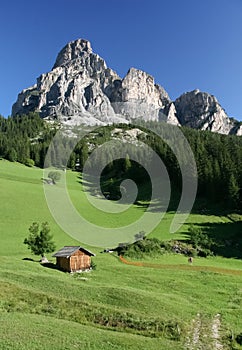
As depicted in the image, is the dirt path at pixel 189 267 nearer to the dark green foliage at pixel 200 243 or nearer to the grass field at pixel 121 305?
the grass field at pixel 121 305

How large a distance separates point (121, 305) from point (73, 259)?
54.7 ft

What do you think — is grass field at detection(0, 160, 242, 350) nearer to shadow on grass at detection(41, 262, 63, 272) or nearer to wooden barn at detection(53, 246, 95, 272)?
shadow on grass at detection(41, 262, 63, 272)

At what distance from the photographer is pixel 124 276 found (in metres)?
44.4

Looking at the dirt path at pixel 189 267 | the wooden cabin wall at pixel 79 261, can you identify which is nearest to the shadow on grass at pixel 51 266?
the wooden cabin wall at pixel 79 261

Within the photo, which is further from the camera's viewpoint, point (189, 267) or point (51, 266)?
point (189, 267)

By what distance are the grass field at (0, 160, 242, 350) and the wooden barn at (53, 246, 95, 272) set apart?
215 cm

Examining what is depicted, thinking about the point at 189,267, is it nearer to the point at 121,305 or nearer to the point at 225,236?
the point at 121,305

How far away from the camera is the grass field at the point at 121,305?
74.0 feet

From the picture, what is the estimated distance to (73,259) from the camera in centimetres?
4597

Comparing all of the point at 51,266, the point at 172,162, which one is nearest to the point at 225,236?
the point at 51,266

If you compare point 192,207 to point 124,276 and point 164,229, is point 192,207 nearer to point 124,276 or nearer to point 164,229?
point 164,229

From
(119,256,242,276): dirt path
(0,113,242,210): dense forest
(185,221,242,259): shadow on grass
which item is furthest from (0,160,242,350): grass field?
(0,113,242,210): dense forest

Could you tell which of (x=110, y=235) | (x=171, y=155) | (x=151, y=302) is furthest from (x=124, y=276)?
(x=171, y=155)

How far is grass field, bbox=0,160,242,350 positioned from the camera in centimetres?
2256
